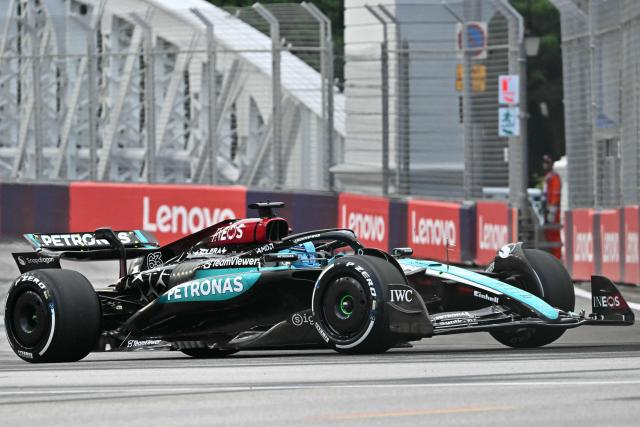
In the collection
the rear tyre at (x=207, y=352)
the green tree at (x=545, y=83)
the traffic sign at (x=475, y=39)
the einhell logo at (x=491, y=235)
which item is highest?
the green tree at (x=545, y=83)

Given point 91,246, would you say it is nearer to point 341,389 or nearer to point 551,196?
point 341,389

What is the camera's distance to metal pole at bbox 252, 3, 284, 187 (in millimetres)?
21891

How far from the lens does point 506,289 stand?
34.8 ft

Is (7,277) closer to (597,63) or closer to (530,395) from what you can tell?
(597,63)

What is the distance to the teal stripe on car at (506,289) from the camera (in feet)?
34.2

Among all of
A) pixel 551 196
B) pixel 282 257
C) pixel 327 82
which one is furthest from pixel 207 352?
pixel 551 196

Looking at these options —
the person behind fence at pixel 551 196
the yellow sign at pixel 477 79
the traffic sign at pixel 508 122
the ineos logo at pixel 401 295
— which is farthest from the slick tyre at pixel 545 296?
the person behind fence at pixel 551 196

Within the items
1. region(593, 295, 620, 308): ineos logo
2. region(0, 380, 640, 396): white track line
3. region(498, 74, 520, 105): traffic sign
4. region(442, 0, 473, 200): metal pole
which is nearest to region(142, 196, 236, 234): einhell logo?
region(442, 0, 473, 200): metal pole

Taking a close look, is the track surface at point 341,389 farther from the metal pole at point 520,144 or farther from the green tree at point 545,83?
the green tree at point 545,83

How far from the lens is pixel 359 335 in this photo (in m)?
9.93

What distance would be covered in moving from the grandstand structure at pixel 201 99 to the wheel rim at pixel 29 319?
11.4 metres

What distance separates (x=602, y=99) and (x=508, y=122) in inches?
67.4

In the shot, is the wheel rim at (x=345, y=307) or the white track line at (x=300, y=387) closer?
the white track line at (x=300, y=387)

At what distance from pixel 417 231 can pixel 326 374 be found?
1250 cm
